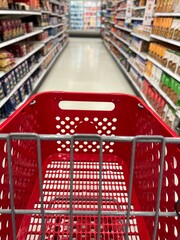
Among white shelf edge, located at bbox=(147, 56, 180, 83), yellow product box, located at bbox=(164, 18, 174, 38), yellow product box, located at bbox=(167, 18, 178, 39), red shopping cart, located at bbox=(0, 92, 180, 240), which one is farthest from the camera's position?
yellow product box, located at bbox=(164, 18, 174, 38)

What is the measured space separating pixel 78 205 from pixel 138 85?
3.41 m

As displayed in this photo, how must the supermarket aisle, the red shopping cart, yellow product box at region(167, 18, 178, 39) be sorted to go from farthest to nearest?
the supermarket aisle < yellow product box at region(167, 18, 178, 39) < the red shopping cart

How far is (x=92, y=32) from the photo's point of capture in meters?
14.2

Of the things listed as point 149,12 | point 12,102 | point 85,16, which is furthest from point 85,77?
point 85,16

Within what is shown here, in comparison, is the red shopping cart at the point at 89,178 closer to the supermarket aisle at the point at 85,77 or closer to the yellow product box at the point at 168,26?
the yellow product box at the point at 168,26

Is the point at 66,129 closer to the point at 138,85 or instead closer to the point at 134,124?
the point at 134,124

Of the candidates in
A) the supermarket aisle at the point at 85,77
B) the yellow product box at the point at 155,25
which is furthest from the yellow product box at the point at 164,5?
the supermarket aisle at the point at 85,77

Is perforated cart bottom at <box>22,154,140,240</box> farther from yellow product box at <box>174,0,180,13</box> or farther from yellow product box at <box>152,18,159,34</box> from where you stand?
yellow product box at <box>152,18,159,34</box>

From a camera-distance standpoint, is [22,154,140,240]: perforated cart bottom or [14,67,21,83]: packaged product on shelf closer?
[22,154,140,240]: perforated cart bottom

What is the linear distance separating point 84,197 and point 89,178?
5.5 inches

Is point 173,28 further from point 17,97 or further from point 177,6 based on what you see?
point 17,97

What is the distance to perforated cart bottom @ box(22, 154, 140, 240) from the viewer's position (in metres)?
0.93

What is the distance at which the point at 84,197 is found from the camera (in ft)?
3.51

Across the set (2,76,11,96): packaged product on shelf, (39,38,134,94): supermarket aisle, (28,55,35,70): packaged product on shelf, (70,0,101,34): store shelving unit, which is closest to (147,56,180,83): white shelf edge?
A: (39,38,134,94): supermarket aisle
